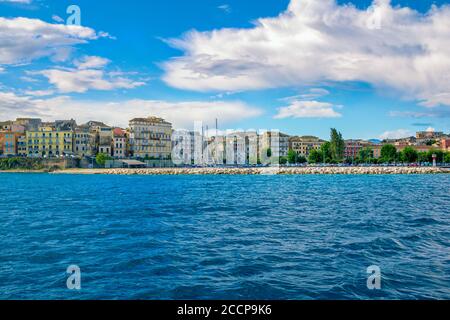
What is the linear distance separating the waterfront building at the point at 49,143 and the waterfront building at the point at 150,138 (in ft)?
47.6

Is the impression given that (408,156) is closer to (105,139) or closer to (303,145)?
(303,145)

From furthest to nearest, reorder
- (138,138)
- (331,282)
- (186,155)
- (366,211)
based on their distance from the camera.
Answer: (186,155)
(138,138)
(366,211)
(331,282)

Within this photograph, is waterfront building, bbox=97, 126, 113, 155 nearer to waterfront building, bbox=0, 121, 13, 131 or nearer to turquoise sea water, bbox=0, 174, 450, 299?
waterfront building, bbox=0, 121, 13, 131

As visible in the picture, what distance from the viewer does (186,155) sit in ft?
372

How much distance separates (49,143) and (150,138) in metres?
23.3

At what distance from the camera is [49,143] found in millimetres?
95938

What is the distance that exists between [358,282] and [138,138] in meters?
95.7

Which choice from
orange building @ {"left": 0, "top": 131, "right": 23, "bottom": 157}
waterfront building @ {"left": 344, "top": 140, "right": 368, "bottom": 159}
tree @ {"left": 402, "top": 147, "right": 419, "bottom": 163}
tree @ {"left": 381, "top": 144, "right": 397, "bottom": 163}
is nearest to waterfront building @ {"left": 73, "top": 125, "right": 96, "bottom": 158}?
orange building @ {"left": 0, "top": 131, "right": 23, "bottom": 157}

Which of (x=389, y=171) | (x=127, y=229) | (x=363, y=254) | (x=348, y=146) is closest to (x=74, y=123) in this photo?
(x=389, y=171)

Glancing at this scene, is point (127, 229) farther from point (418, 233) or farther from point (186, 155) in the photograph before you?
point (186, 155)

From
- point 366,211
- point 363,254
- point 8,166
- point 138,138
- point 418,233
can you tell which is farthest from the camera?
point 138,138

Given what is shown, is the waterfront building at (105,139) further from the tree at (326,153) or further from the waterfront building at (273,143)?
the tree at (326,153)

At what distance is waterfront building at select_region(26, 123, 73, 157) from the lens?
9581 centimetres

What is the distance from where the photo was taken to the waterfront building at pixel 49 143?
9581 centimetres
